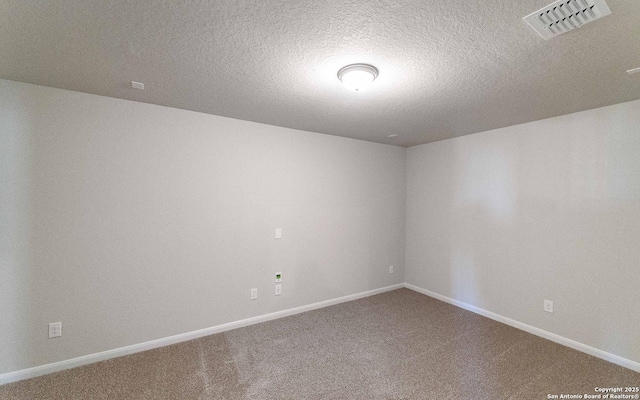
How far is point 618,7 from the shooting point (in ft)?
4.18

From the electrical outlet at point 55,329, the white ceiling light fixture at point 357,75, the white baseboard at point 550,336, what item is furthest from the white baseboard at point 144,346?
the white ceiling light fixture at point 357,75

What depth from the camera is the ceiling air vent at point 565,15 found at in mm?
1258

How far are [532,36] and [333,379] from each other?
268 cm

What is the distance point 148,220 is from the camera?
265cm

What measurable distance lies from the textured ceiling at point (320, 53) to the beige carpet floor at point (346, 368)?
2349 mm

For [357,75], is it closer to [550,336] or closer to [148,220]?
[148,220]

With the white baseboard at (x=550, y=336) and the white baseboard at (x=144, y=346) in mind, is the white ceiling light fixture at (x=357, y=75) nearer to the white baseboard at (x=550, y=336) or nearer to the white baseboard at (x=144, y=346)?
the white baseboard at (x=144, y=346)

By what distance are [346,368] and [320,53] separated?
2.47 metres

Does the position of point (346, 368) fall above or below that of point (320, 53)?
below

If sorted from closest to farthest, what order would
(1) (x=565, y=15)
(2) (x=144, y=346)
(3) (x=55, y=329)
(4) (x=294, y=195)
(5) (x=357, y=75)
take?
(1) (x=565, y=15), (5) (x=357, y=75), (3) (x=55, y=329), (2) (x=144, y=346), (4) (x=294, y=195)

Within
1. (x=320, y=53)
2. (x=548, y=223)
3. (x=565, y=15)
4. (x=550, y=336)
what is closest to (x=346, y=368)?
(x=550, y=336)

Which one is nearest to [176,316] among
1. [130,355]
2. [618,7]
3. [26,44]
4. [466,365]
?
[130,355]

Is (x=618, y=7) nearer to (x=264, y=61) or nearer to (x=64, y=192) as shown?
(x=264, y=61)

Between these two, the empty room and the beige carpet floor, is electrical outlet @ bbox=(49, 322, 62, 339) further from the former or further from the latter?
the beige carpet floor
